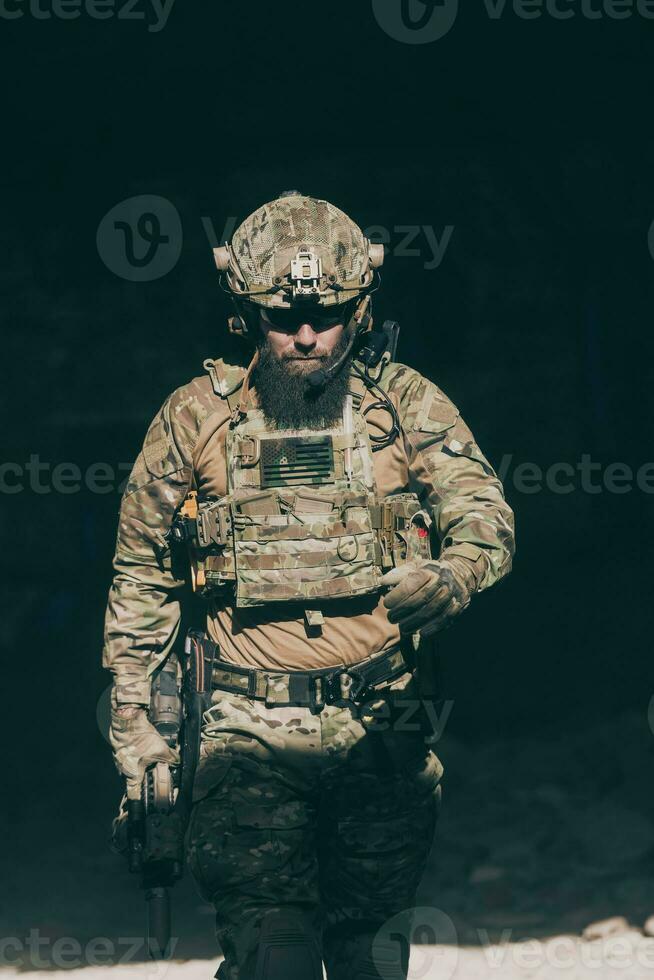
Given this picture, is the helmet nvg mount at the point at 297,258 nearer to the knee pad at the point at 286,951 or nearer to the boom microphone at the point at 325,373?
the boom microphone at the point at 325,373

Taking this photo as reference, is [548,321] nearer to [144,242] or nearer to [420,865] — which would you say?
[144,242]

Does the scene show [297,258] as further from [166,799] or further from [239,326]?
[166,799]

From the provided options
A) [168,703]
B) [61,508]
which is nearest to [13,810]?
[61,508]

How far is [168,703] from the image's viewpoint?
5.64 metres

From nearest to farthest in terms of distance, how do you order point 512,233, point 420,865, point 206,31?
point 420,865
point 206,31
point 512,233

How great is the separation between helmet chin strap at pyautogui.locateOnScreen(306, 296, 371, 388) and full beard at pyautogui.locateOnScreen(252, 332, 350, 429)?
0.02 meters

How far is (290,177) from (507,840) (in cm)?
275

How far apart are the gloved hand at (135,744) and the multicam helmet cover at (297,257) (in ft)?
3.94

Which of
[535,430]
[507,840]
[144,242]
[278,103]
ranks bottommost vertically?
[507,840]

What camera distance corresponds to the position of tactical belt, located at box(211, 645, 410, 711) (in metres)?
5.48

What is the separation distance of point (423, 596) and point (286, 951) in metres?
1.00

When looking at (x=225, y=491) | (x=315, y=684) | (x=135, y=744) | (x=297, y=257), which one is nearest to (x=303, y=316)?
(x=297, y=257)

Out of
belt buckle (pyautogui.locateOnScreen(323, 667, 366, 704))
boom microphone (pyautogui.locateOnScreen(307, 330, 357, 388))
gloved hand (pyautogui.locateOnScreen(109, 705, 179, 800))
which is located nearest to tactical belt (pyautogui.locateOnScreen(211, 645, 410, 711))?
belt buckle (pyautogui.locateOnScreen(323, 667, 366, 704))

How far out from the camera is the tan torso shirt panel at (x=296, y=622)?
5.53m
